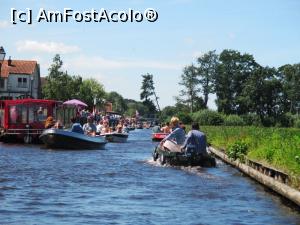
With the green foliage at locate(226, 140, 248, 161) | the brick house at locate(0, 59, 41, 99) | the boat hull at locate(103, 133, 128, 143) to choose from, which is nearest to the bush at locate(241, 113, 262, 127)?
the brick house at locate(0, 59, 41, 99)

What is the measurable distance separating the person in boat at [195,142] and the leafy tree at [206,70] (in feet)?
358

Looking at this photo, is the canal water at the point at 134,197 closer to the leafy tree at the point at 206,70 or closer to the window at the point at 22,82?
the window at the point at 22,82

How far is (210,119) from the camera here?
297 ft

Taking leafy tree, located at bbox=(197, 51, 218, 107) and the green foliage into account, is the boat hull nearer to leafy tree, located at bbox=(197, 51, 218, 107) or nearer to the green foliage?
the green foliage

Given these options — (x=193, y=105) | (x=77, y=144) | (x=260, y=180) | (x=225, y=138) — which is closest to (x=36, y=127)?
(x=77, y=144)

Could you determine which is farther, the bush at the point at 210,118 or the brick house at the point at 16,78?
the brick house at the point at 16,78

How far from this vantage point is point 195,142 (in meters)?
23.5

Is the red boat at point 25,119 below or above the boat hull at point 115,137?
above

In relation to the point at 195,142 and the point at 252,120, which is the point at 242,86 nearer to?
the point at 252,120

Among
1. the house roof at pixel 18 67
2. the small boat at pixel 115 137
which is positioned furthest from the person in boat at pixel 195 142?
the house roof at pixel 18 67

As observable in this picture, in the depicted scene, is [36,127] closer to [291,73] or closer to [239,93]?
[239,93]

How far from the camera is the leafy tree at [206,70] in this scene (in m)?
133

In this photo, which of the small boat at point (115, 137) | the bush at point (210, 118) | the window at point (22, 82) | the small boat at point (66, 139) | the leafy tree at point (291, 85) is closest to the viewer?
the small boat at point (66, 139)

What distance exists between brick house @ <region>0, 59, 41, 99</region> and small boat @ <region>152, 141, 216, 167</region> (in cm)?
7018
